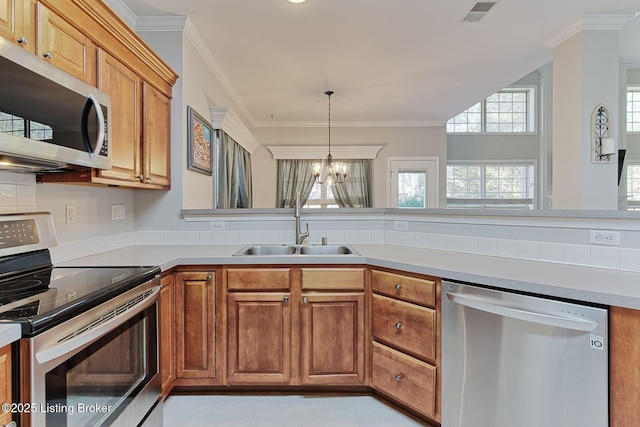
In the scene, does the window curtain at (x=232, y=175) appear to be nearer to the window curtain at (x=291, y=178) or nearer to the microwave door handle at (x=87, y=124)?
the window curtain at (x=291, y=178)

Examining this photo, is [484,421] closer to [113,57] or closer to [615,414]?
[615,414]

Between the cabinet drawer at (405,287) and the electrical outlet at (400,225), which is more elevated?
the electrical outlet at (400,225)

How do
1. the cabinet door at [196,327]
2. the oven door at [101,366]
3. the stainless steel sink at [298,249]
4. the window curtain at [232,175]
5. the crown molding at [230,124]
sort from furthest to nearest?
1. the window curtain at [232,175]
2. the crown molding at [230,124]
3. the stainless steel sink at [298,249]
4. the cabinet door at [196,327]
5. the oven door at [101,366]

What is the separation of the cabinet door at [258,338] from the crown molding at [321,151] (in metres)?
4.48

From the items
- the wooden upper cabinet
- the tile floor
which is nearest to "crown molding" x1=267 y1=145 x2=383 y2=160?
the tile floor

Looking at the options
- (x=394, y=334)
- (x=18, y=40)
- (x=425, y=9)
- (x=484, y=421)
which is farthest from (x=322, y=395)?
(x=425, y=9)

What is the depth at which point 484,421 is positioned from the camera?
1.51 metres

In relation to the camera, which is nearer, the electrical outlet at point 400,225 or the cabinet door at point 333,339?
the cabinet door at point 333,339

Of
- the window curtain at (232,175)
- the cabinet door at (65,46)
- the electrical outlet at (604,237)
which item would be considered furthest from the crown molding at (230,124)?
the electrical outlet at (604,237)

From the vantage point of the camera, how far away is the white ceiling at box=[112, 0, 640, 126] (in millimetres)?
2596

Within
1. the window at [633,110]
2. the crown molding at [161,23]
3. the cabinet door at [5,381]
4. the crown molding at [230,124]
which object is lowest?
the cabinet door at [5,381]

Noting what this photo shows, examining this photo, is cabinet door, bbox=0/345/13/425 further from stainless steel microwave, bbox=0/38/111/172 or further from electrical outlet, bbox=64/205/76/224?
electrical outlet, bbox=64/205/76/224

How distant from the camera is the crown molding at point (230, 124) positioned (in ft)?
11.3

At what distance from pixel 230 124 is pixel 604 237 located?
3.50 m
